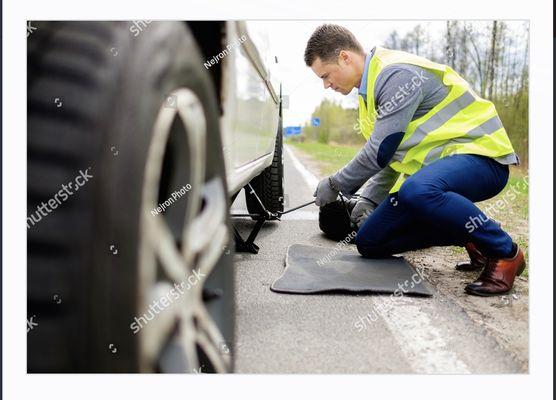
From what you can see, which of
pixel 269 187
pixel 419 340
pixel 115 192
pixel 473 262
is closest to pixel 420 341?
pixel 419 340

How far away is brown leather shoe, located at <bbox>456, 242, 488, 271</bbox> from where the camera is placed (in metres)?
2.74

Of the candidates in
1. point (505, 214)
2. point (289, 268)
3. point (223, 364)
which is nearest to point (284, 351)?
point (223, 364)

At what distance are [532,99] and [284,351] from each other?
106 centimetres

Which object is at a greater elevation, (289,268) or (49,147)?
(49,147)

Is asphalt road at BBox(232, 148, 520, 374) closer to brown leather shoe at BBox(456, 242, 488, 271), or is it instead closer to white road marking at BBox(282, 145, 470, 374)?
white road marking at BBox(282, 145, 470, 374)

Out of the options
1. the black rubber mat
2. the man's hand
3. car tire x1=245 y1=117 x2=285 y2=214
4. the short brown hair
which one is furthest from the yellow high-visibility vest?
car tire x1=245 y1=117 x2=285 y2=214

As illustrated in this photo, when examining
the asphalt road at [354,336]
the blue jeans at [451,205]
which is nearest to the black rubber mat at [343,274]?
the asphalt road at [354,336]

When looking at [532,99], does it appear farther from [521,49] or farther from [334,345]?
[334,345]

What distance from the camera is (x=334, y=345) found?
176cm

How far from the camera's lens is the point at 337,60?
8.74 ft

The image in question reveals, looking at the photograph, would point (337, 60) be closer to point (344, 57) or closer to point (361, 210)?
point (344, 57)

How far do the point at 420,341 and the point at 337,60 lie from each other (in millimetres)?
1392

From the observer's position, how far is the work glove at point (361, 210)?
323 centimetres

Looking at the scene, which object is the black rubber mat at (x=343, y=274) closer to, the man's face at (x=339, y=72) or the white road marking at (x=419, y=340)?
the white road marking at (x=419, y=340)
